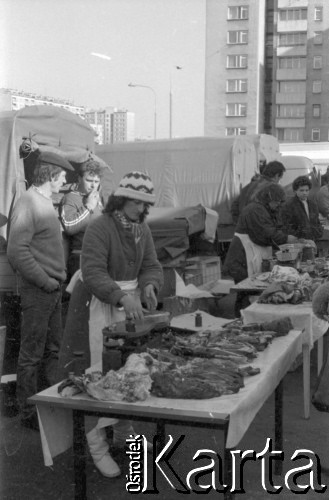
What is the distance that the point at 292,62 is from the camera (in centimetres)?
1698

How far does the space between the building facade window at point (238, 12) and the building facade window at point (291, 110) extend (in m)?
7.18

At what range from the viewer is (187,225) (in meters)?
7.07

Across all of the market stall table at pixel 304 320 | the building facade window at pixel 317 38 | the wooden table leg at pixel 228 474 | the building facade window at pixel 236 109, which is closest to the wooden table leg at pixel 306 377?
the market stall table at pixel 304 320

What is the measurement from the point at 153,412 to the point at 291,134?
67.1 feet

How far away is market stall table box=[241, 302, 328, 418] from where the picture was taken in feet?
13.0

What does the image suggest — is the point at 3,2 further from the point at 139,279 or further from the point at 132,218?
the point at 139,279

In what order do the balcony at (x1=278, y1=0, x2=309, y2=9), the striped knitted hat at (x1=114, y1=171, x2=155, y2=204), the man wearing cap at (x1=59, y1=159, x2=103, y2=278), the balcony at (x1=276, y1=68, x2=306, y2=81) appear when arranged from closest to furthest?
the striped knitted hat at (x1=114, y1=171, x2=155, y2=204)
the man wearing cap at (x1=59, y1=159, x2=103, y2=278)
the balcony at (x1=278, y1=0, x2=309, y2=9)
the balcony at (x1=276, y1=68, x2=306, y2=81)

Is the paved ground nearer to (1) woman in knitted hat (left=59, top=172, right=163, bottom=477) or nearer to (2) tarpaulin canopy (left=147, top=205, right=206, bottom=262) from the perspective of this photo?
(1) woman in knitted hat (left=59, top=172, right=163, bottom=477)

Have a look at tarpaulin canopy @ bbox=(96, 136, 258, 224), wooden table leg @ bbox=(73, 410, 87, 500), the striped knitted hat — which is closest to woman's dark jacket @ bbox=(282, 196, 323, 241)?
the striped knitted hat

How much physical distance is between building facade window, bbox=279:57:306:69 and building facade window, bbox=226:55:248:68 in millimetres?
1390

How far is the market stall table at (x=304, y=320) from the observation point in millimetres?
3969

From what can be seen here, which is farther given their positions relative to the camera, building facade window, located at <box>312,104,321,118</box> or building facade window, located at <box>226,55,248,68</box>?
building facade window, located at <box>312,104,321,118</box>

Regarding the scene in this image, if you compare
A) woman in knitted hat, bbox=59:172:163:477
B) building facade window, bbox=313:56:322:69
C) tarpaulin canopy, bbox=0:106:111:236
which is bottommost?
woman in knitted hat, bbox=59:172:163:477

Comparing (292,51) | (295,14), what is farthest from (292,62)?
(295,14)
